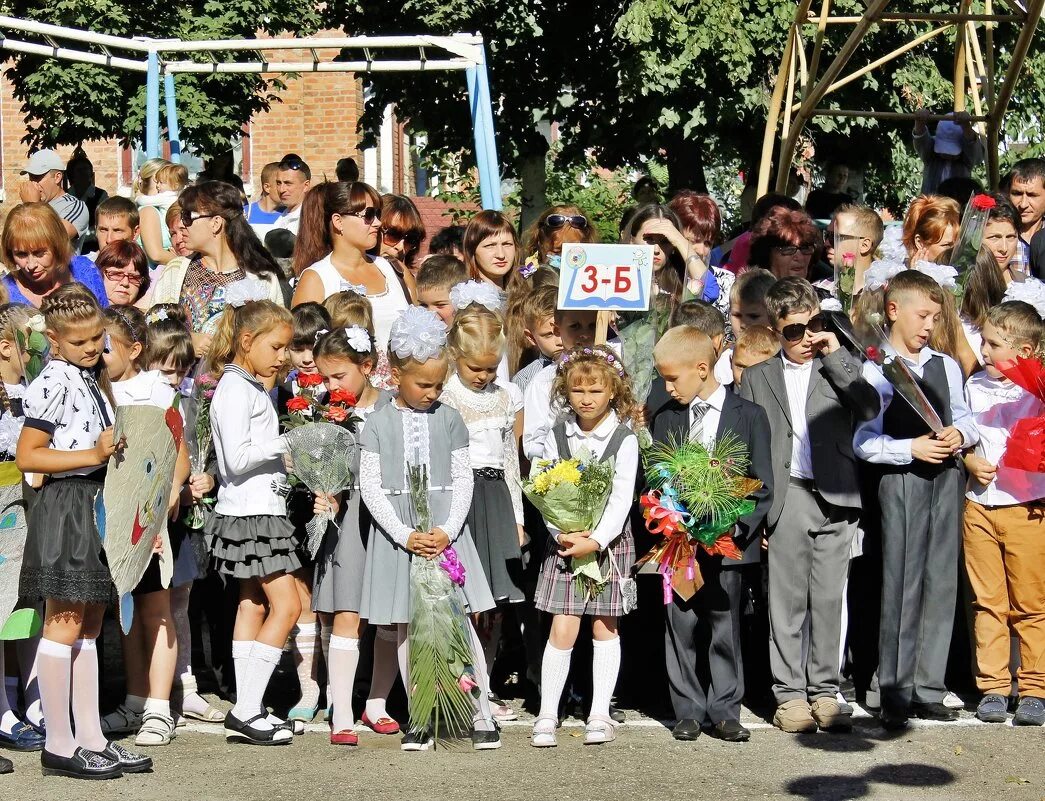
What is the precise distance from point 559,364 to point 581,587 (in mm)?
918

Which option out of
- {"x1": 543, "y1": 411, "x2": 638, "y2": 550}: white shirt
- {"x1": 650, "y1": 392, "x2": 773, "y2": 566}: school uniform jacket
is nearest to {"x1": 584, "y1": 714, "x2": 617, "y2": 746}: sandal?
{"x1": 543, "y1": 411, "x2": 638, "y2": 550}: white shirt

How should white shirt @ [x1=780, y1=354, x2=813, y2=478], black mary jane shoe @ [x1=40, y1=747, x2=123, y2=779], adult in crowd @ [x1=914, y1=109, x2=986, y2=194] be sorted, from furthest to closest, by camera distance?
adult in crowd @ [x1=914, y1=109, x2=986, y2=194], white shirt @ [x1=780, y1=354, x2=813, y2=478], black mary jane shoe @ [x1=40, y1=747, x2=123, y2=779]

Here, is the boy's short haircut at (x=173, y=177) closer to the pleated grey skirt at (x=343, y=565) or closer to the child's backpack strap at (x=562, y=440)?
the pleated grey skirt at (x=343, y=565)

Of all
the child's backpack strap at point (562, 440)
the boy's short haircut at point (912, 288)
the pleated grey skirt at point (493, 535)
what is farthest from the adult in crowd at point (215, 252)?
the boy's short haircut at point (912, 288)

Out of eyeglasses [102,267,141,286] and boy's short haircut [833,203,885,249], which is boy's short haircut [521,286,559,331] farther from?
eyeglasses [102,267,141,286]

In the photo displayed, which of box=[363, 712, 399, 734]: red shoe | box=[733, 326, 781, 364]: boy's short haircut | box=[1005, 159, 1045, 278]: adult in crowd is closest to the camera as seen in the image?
box=[363, 712, 399, 734]: red shoe

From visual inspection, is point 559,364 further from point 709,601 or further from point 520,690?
point 520,690

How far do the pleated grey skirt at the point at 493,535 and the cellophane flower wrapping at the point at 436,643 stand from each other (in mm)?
292

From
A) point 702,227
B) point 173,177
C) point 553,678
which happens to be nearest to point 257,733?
point 553,678

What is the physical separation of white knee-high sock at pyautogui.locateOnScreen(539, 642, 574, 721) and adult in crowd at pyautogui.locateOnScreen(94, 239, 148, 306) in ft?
10.2

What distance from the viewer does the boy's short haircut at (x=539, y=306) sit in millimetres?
6941

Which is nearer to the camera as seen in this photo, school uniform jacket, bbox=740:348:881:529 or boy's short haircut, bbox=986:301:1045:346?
school uniform jacket, bbox=740:348:881:529

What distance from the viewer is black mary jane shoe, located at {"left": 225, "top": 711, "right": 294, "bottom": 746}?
627cm

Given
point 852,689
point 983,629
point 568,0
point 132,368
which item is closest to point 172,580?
point 132,368
